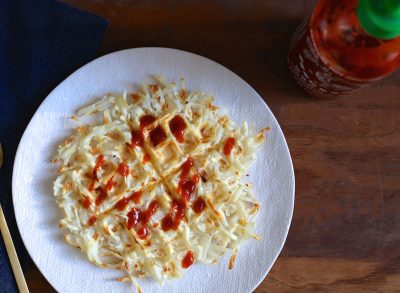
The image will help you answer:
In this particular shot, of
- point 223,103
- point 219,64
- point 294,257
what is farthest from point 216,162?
point 294,257

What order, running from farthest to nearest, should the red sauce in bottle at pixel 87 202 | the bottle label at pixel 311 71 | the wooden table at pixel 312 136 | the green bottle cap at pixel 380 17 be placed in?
the wooden table at pixel 312 136 < the red sauce in bottle at pixel 87 202 < the bottle label at pixel 311 71 < the green bottle cap at pixel 380 17

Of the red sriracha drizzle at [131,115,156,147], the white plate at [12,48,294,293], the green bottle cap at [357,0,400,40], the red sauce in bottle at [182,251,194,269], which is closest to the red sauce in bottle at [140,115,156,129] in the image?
the red sriracha drizzle at [131,115,156,147]

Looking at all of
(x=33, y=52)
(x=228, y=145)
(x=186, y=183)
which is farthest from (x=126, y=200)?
(x=33, y=52)

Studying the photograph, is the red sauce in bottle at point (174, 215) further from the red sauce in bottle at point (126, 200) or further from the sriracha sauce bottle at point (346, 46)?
the sriracha sauce bottle at point (346, 46)

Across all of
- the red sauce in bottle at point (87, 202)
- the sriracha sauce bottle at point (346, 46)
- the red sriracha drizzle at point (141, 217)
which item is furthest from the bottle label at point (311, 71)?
the red sauce in bottle at point (87, 202)

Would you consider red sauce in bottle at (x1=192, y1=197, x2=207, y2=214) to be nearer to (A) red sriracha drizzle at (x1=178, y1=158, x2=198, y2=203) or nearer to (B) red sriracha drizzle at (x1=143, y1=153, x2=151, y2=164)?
(A) red sriracha drizzle at (x1=178, y1=158, x2=198, y2=203)

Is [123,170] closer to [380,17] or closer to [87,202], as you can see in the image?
[87,202]
